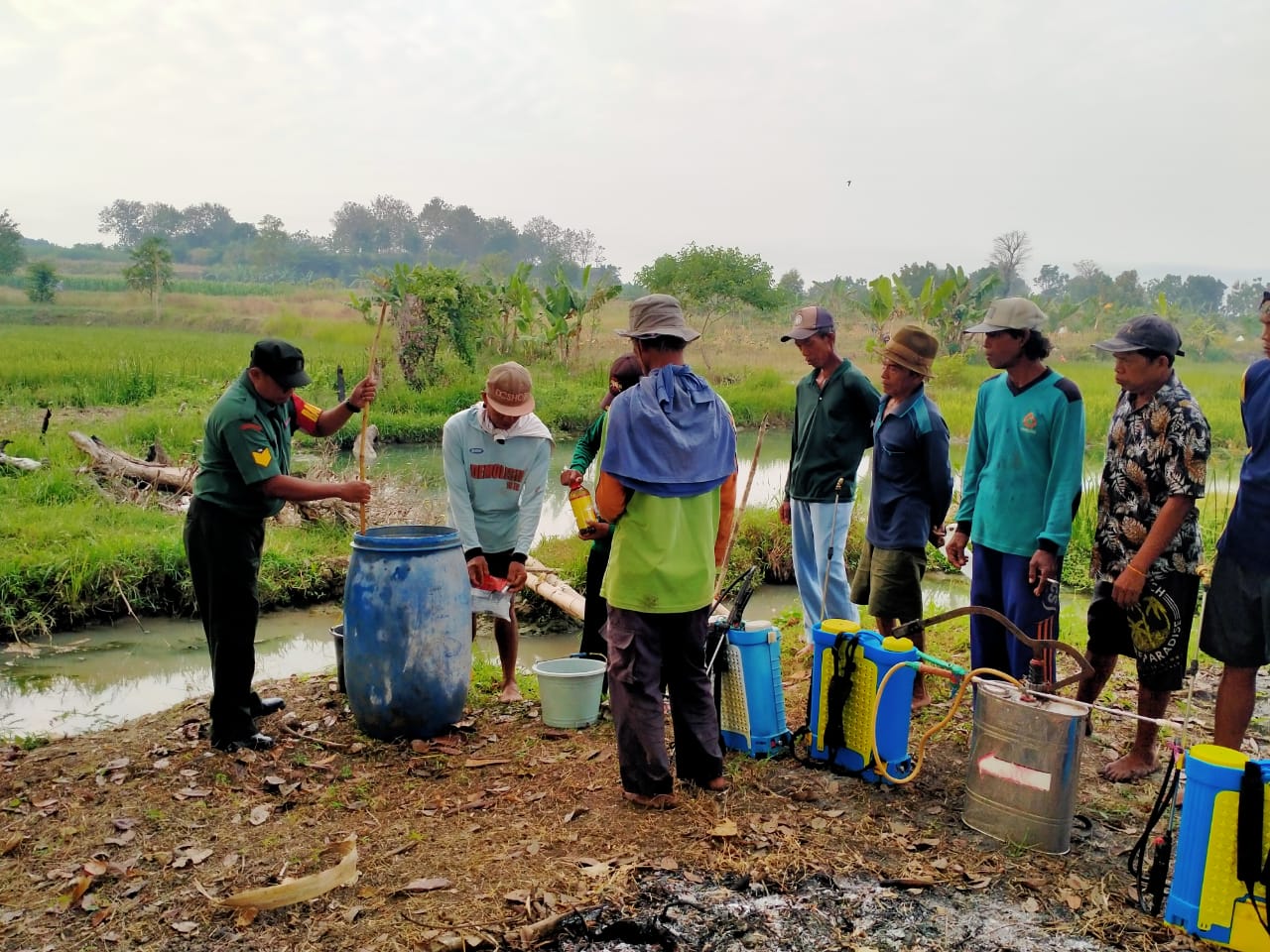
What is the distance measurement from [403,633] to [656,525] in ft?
5.00

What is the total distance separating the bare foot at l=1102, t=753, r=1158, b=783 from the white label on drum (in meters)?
1.02

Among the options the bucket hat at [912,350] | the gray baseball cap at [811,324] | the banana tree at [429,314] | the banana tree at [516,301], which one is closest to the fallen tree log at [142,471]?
the gray baseball cap at [811,324]

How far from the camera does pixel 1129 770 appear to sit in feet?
14.1

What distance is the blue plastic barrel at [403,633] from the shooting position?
4.54 meters

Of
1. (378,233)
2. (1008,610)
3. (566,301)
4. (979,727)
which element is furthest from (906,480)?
(378,233)

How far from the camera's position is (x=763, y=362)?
28.7 metres

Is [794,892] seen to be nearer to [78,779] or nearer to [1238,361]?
[78,779]

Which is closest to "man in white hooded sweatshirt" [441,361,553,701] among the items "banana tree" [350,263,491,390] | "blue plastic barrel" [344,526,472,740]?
"blue plastic barrel" [344,526,472,740]

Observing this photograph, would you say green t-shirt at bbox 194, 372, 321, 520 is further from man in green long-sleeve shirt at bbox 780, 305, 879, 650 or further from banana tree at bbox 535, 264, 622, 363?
banana tree at bbox 535, 264, 622, 363

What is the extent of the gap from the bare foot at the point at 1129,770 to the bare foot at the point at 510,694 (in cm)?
308

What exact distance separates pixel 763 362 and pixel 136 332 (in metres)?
19.7

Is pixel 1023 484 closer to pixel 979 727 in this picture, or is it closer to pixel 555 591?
pixel 979 727

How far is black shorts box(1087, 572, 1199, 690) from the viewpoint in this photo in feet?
13.3

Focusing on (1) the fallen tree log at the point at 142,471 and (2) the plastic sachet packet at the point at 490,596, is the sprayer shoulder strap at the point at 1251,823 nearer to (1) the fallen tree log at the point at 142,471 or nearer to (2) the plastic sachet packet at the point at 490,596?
(2) the plastic sachet packet at the point at 490,596
